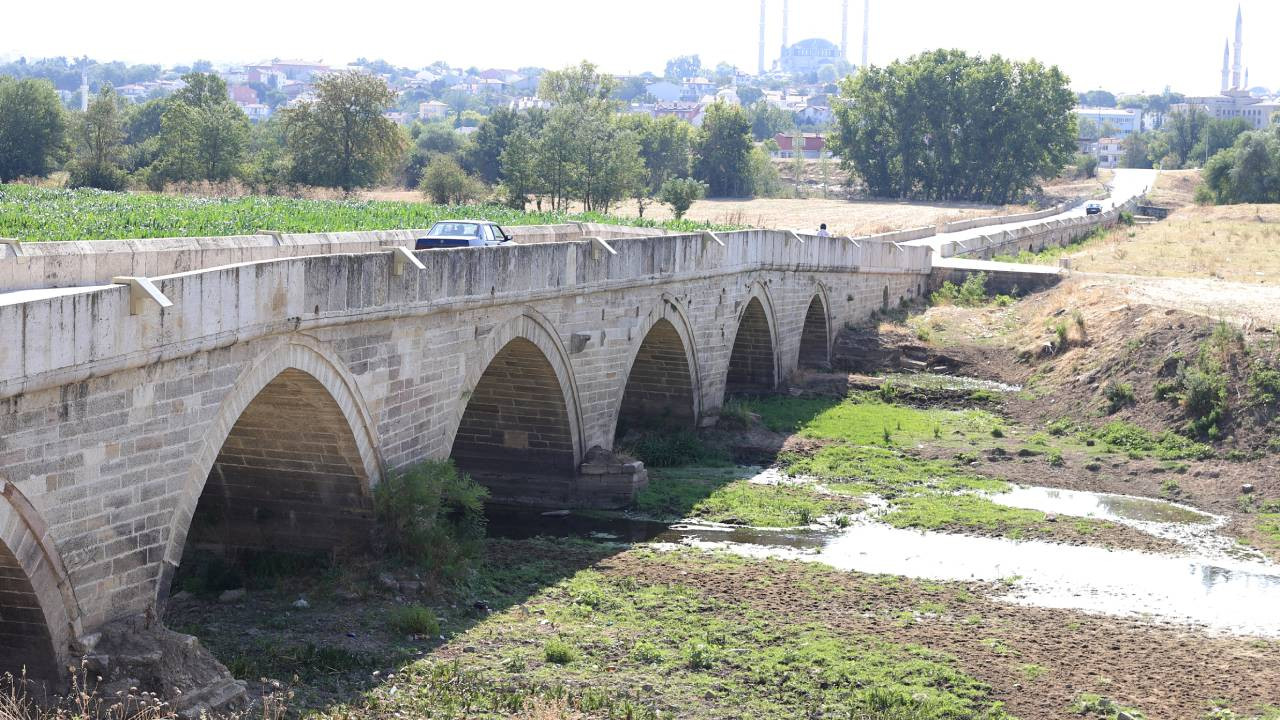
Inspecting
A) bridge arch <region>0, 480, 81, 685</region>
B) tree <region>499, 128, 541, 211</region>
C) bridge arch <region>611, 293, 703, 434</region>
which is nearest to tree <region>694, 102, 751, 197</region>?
tree <region>499, 128, 541, 211</region>

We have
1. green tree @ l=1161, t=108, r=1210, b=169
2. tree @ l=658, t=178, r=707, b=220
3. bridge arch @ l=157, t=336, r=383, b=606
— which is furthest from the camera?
green tree @ l=1161, t=108, r=1210, b=169

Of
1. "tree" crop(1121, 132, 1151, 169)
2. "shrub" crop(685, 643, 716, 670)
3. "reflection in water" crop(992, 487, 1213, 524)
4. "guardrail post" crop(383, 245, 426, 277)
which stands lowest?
"shrub" crop(685, 643, 716, 670)

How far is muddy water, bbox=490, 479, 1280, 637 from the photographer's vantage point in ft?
54.1

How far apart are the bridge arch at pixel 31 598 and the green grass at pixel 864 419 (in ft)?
56.0

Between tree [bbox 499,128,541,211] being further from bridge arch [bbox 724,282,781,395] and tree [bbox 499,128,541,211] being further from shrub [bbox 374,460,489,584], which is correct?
shrub [bbox 374,460,489,584]

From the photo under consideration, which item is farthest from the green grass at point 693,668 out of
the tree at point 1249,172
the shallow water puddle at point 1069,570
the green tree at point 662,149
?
the green tree at point 662,149

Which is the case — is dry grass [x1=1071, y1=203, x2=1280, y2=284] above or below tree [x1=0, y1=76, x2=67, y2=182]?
below

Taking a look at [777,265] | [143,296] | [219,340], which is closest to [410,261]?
[219,340]

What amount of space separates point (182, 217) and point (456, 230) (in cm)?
748

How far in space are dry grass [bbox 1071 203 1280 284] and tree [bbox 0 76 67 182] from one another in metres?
42.8

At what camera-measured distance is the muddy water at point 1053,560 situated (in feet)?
54.1

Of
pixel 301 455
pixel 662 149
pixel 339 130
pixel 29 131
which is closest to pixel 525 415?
pixel 301 455

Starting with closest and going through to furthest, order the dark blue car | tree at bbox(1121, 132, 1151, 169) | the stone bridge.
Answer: the stone bridge
the dark blue car
tree at bbox(1121, 132, 1151, 169)

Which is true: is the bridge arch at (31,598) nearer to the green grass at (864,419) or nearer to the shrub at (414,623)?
the shrub at (414,623)
